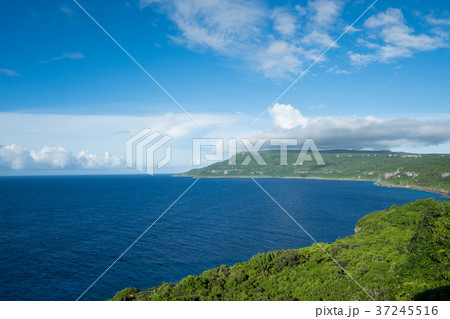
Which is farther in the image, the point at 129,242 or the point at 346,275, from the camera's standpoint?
the point at 129,242

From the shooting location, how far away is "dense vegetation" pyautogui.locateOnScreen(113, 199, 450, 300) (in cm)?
1219

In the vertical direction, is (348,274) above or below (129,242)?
above

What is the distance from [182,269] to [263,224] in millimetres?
27677

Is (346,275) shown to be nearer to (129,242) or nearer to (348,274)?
(348,274)

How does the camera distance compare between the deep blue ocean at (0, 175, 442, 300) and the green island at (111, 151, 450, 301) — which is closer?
the green island at (111, 151, 450, 301)

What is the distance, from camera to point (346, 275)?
55.6ft

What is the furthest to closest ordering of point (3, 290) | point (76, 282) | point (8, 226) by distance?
point (8, 226) < point (76, 282) < point (3, 290)

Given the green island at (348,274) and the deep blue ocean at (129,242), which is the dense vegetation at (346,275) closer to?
the green island at (348,274)

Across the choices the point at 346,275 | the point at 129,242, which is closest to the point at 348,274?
the point at 346,275

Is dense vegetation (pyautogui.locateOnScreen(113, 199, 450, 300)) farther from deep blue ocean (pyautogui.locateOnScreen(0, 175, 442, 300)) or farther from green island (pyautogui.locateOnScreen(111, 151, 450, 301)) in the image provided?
deep blue ocean (pyautogui.locateOnScreen(0, 175, 442, 300))

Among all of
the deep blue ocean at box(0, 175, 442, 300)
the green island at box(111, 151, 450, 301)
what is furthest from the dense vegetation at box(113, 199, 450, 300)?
the deep blue ocean at box(0, 175, 442, 300)
